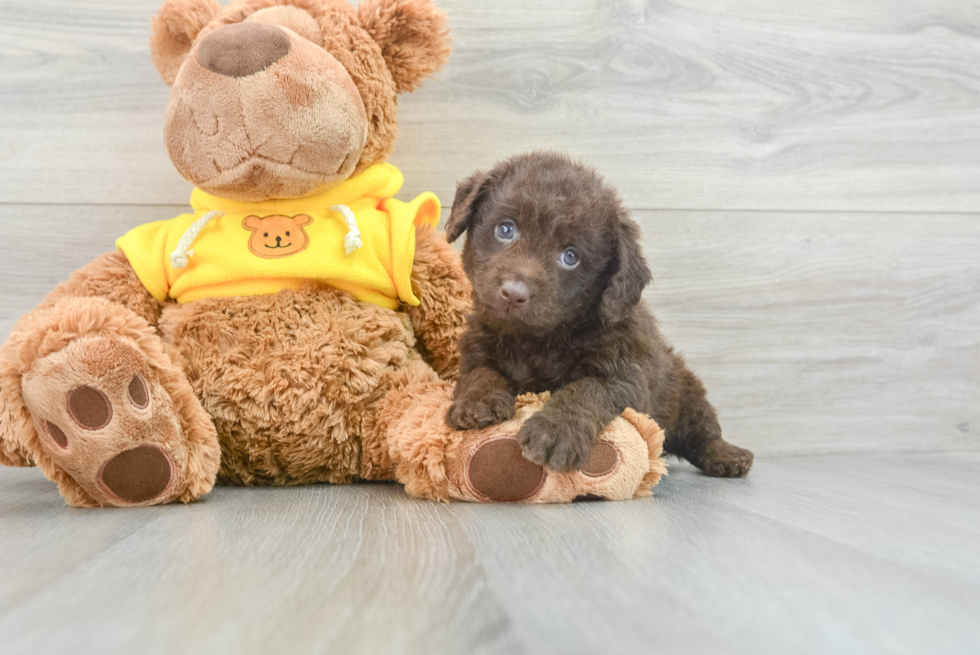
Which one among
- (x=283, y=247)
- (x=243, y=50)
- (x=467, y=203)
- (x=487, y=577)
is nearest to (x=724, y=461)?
(x=467, y=203)

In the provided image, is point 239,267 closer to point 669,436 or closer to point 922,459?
A: point 669,436

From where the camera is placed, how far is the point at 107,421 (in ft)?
4.06

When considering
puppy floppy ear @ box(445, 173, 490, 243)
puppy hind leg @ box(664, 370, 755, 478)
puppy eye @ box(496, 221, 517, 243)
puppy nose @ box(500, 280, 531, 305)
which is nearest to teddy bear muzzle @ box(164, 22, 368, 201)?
puppy floppy ear @ box(445, 173, 490, 243)

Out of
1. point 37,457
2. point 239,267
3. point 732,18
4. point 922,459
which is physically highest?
point 732,18

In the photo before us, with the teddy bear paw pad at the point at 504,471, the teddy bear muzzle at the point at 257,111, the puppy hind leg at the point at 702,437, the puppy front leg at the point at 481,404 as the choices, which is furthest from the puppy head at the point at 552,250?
the puppy hind leg at the point at 702,437

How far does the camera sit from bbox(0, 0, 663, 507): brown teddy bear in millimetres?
1277

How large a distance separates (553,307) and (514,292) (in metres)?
0.09

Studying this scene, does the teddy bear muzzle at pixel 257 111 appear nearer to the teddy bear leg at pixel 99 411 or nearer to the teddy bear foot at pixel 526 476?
the teddy bear leg at pixel 99 411

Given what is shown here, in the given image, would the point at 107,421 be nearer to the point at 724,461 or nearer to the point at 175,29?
the point at 175,29

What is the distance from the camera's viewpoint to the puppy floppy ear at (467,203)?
4.69 ft

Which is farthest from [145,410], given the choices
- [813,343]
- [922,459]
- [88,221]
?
[922,459]

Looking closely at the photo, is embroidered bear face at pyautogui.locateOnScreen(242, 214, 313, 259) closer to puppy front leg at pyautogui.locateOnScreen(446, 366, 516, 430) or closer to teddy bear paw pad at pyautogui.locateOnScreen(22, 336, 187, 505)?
teddy bear paw pad at pyautogui.locateOnScreen(22, 336, 187, 505)

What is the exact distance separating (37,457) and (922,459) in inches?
87.6

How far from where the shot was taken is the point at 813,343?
7.36 ft
